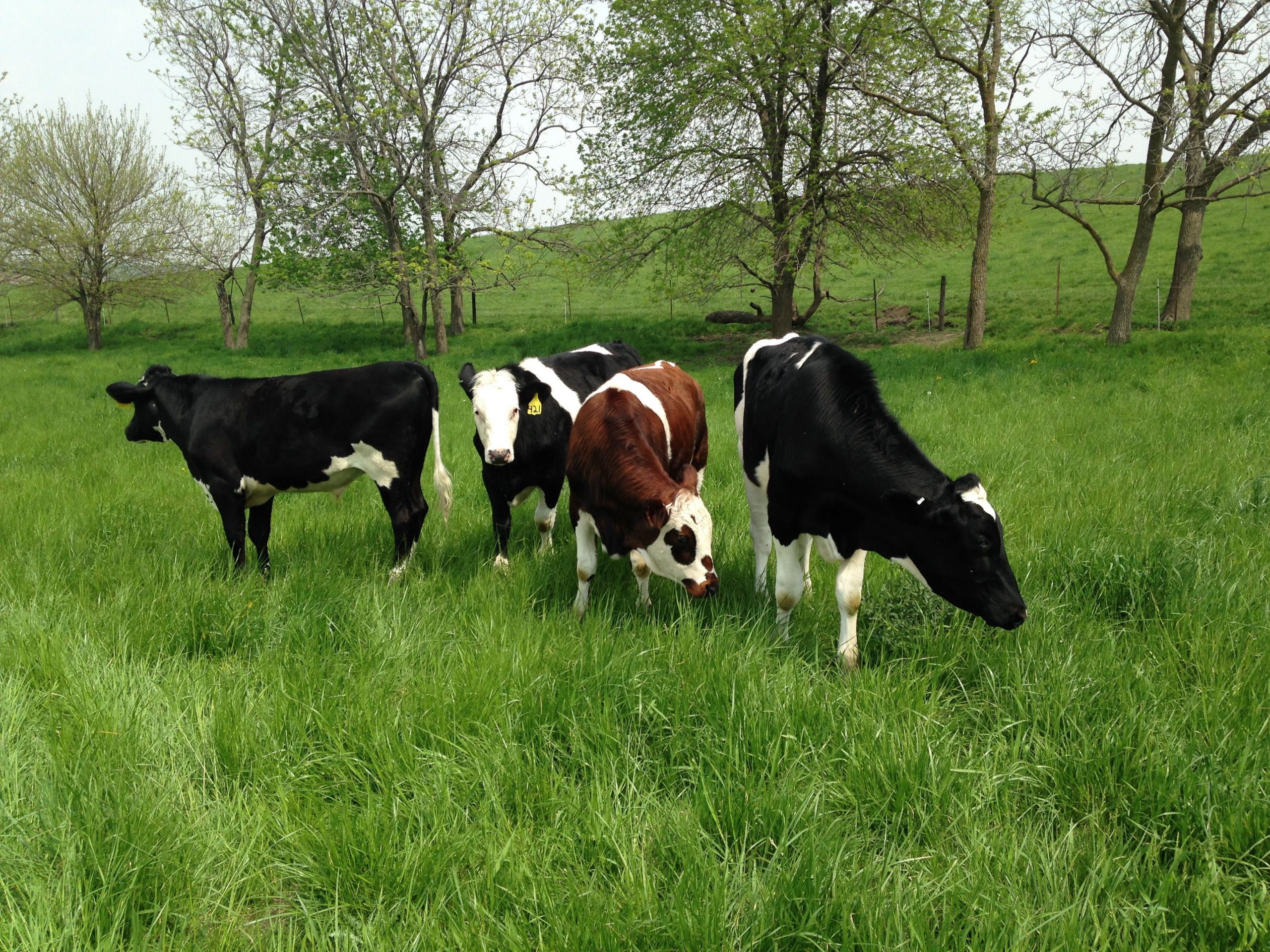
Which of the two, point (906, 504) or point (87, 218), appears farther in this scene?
point (87, 218)

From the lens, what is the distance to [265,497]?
562cm

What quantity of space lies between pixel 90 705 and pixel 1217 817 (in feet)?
13.3

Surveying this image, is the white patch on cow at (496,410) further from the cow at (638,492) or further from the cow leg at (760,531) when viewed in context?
the cow leg at (760,531)

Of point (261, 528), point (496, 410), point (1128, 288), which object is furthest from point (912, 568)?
point (1128, 288)

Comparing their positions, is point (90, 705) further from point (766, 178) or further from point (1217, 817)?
point (766, 178)

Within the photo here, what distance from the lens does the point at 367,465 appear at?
213 inches

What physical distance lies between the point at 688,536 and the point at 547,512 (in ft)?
7.44

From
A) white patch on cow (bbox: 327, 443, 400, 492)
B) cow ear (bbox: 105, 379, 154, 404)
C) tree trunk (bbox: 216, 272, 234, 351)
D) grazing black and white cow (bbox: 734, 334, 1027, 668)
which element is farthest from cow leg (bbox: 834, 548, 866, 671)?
tree trunk (bbox: 216, 272, 234, 351)

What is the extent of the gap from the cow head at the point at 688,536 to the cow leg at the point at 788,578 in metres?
0.38

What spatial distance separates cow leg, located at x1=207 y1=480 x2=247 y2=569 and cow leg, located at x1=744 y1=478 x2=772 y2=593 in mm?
3652

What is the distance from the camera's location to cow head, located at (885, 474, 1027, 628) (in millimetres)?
3229

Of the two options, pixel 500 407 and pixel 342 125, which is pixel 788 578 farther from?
pixel 342 125

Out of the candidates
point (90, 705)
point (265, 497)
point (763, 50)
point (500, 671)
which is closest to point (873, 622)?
point (500, 671)

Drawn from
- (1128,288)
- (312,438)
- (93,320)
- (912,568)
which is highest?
(1128,288)
